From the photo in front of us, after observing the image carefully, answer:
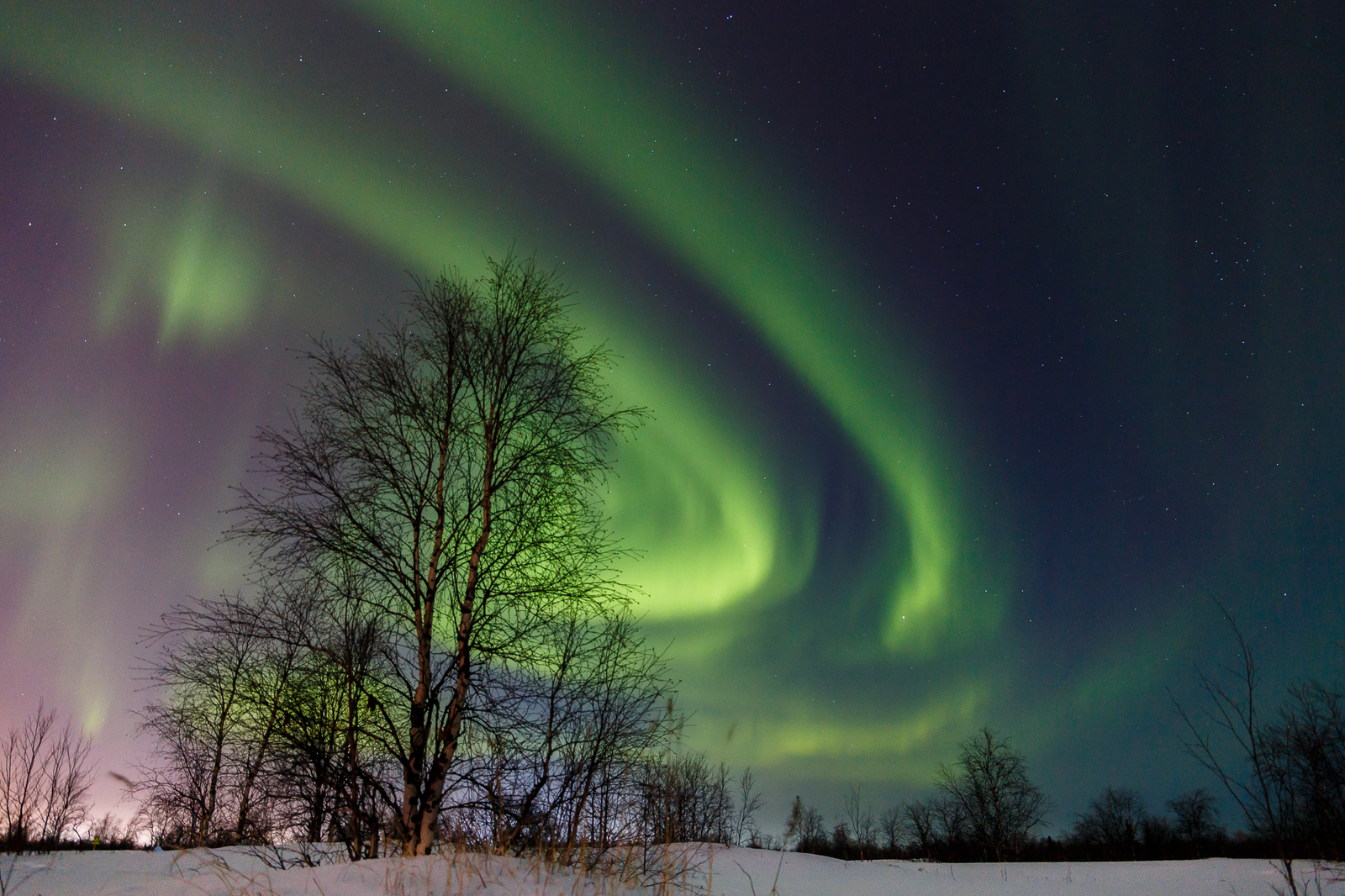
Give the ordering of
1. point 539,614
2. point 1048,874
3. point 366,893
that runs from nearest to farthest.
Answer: point 366,893, point 539,614, point 1048,874

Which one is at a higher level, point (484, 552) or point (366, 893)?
point (484, 552)

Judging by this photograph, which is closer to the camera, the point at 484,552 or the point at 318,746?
the point at 318,746

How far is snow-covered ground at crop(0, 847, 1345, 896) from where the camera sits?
5.45 meters

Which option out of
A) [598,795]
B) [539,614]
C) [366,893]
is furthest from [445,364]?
[366,893]

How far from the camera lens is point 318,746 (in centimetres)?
896

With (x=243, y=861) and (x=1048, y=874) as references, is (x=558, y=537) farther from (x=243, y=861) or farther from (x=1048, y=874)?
(x=1048, y=874)

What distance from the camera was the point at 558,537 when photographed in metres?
10.2

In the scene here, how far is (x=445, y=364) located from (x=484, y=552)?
308 centimetres

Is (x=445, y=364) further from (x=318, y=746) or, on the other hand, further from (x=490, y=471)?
(x=318, y=746)

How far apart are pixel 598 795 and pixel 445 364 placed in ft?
21.3

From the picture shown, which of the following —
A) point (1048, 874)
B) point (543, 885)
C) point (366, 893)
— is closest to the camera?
point (366, 893)

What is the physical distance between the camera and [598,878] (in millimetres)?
6066

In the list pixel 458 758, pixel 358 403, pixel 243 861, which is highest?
pixel 358 403

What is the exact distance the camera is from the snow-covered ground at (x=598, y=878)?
215 inches
